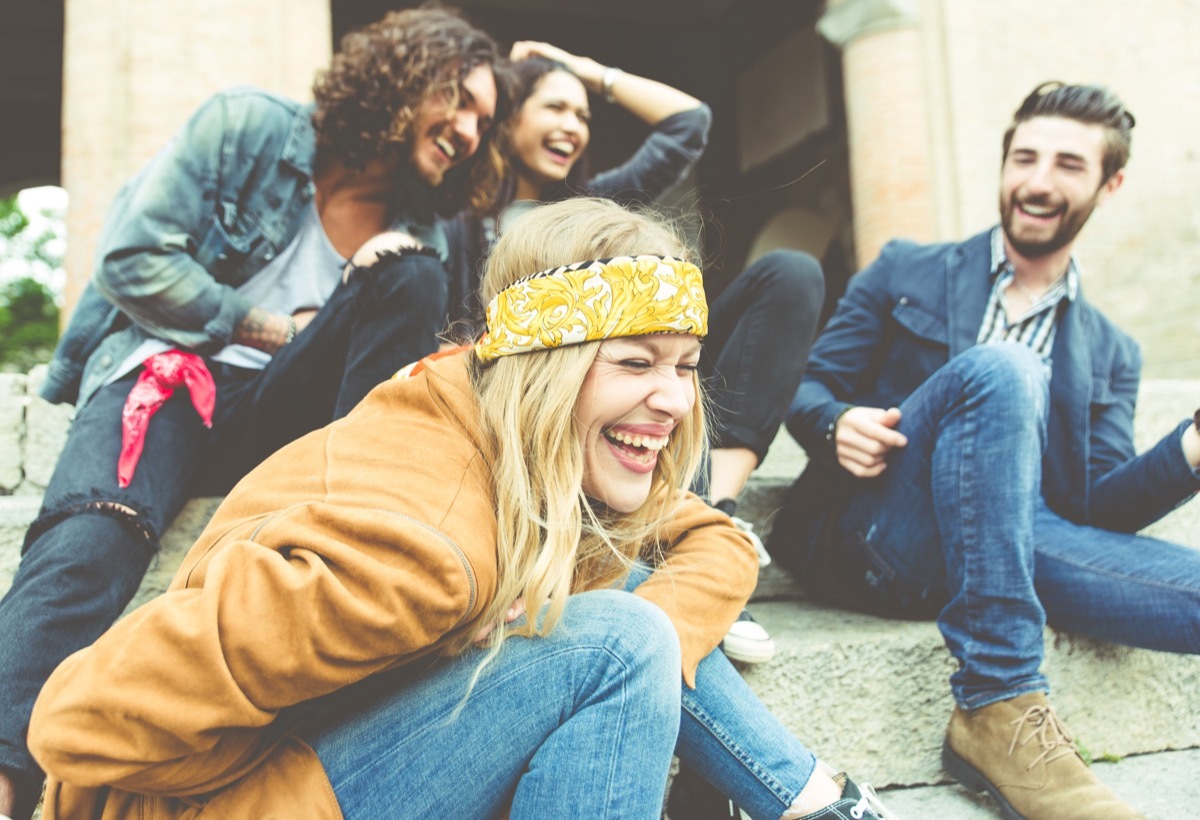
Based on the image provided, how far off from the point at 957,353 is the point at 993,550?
29.7 inches

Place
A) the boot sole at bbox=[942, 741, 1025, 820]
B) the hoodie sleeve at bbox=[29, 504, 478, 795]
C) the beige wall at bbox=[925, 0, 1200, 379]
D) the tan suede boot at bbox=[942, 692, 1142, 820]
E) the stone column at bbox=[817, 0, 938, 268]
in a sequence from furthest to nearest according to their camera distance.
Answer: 1. the beige wall at bbox=[925, 0, 1200, 379]
2. the stone column at bbox=[817, 0, 938, 268]
3. the boot sole at bbox=[942, 741, 1025, 820]
4. the tan suede boot at bbox=[942, 692, 1142, 820]
5. the hoodie sleeve at bbox=[29, 504, 478, 795]

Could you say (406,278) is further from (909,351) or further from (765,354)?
(909,351)

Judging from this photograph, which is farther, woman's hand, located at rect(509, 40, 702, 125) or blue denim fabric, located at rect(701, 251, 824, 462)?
woman's hand, located at rect(509, 40, 702, 125)

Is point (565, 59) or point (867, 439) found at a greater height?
point (565, 59)

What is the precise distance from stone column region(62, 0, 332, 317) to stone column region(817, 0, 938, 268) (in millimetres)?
4073

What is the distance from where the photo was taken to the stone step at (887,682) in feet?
6.17

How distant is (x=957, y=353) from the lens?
2326 mm

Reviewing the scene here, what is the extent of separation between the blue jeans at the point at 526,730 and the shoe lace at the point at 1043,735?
0.81 m

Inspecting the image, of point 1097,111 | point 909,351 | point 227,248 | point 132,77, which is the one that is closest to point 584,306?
point 227,248

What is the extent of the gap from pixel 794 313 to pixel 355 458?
1343 millimetres

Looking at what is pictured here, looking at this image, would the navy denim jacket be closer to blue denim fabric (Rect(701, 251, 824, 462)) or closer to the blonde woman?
blue denim fabric (Rect(701, 251, 824, 462))

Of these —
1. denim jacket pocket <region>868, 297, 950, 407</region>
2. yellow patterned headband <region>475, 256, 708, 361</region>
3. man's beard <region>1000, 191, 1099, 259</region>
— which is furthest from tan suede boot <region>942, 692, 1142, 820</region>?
man's beard <region>1000, 191, 1099, 259</region>

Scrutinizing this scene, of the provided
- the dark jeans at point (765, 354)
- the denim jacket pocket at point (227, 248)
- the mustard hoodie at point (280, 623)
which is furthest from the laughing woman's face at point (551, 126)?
the mustard hoodie at point (280, 623)

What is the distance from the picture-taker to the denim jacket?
6.27 feet
